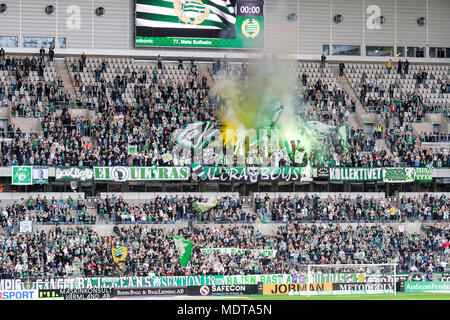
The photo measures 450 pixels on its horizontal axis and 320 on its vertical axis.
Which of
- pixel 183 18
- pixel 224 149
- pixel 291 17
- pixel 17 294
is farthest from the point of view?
pixel 291 17

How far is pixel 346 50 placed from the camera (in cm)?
5922

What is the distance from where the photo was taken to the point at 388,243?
1714 inches

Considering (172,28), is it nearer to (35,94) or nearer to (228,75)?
(228,75)

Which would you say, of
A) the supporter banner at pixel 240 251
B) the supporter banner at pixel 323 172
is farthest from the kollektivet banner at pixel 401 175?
the supporter banner at pixel 240 251

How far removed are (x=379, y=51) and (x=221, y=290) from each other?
30.7m

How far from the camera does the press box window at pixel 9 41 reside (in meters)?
53.4

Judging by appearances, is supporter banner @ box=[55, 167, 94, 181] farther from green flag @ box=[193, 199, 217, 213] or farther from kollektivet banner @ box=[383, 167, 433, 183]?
kollektivet banner @ box=[383, 167, 433, 183]

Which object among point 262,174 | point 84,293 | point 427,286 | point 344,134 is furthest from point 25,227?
point 344,134

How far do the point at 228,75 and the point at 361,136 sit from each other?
35.5 feet

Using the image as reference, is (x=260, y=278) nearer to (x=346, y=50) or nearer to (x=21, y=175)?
(x=21, y=175)

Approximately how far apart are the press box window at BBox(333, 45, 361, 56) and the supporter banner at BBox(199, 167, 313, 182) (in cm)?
1532

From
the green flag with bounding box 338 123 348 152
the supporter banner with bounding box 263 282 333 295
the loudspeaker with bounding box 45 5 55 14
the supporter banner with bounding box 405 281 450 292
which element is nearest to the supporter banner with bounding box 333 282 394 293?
the supporter banner with bounding box 263 282 333 295

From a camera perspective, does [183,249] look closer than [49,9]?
Yes

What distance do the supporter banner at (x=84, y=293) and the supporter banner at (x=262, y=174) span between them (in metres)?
13.5
